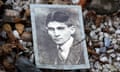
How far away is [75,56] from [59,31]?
0.50ft

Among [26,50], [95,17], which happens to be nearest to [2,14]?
[26,50]

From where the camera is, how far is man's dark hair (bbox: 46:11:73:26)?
181cm

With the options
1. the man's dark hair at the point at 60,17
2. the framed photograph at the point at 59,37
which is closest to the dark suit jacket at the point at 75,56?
the framed photograph at the point at 59,37

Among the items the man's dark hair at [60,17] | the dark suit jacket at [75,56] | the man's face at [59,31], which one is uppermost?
the man's dark hair at [60,17]

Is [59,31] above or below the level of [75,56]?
above

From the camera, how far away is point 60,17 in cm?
183

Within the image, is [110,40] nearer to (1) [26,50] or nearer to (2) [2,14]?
(1) [26,50]

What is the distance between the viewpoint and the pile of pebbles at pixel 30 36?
1.65 m

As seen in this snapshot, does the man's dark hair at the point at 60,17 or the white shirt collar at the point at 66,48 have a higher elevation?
the man's dark hair at the point at 60,17

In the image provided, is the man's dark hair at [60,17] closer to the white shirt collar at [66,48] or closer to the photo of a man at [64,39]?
the photo of a man at [64,39]

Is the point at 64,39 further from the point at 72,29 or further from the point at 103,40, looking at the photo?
the point at 103,40

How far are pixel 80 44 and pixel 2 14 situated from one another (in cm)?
42

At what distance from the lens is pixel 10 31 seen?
1709 millimetres

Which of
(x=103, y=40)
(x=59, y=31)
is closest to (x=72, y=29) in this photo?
(x=59, y=31)
